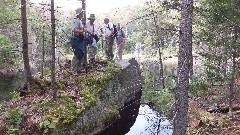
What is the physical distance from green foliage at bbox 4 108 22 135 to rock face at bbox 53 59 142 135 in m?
1.07

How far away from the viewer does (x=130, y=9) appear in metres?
65.6

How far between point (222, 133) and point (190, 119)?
8.55 feet

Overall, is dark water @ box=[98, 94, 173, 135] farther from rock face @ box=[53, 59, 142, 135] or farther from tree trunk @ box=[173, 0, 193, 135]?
tree trunk @ box=[173, 0, 193, 135]

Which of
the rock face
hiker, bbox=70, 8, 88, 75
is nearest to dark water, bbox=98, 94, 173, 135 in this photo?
the rock face

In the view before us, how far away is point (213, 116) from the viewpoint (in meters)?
10.4

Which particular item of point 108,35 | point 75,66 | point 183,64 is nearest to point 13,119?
point 75,66

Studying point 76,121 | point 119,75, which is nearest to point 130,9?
point 119,75

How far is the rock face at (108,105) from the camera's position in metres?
9.36

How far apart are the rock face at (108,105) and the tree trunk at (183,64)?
3414 millimetres

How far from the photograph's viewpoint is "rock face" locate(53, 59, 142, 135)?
9.36m

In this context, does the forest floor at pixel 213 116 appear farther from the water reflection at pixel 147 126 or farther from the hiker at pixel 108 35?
the hiker at pixel 108 35

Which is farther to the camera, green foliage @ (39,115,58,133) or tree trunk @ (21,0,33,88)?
tree trunk @ (21,0,33,88)

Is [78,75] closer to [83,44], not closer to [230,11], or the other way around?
[83,44]

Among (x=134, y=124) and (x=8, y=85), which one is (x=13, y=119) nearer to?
(x=134, y=124)
